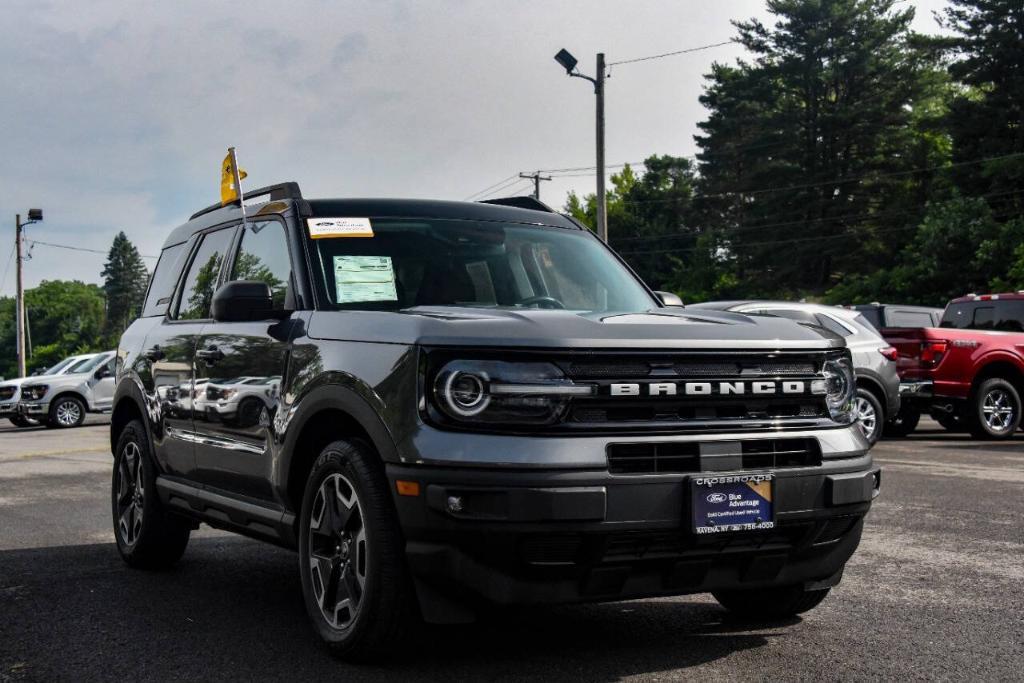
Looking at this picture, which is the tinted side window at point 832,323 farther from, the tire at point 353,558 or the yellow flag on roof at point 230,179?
the tire at point 353,558

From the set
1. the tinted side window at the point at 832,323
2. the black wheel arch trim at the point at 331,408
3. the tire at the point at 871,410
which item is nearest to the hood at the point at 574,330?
the black wheel arch trim at the point at 331,408

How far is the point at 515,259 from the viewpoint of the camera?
19.6ft

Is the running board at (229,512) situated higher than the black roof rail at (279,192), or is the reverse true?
the black roof rail at (279,192)

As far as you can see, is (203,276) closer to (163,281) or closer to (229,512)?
(163,281)

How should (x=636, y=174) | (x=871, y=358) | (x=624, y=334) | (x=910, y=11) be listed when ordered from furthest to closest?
(x=636, y=174), (x=910, y=11), (x=871, y=358), (x=624, y=334)

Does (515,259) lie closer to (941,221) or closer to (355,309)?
(355,309)

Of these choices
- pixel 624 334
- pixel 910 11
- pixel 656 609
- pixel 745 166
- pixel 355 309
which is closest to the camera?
pixel 624 334

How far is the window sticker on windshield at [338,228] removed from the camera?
562 cm

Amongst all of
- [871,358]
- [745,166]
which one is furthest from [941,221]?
[871,358]

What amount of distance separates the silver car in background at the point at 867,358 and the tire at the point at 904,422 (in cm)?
173

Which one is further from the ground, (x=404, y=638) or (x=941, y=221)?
(x=941, y=221)

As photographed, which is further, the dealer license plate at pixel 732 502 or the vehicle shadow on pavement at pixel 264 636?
the vehicle shadow on pavement at pixel 264 636

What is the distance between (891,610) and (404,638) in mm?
2333

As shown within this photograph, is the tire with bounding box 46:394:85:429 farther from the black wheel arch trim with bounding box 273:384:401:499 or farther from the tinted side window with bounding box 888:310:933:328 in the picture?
the black wheel arch trim with bounding box 273:384:401:499
